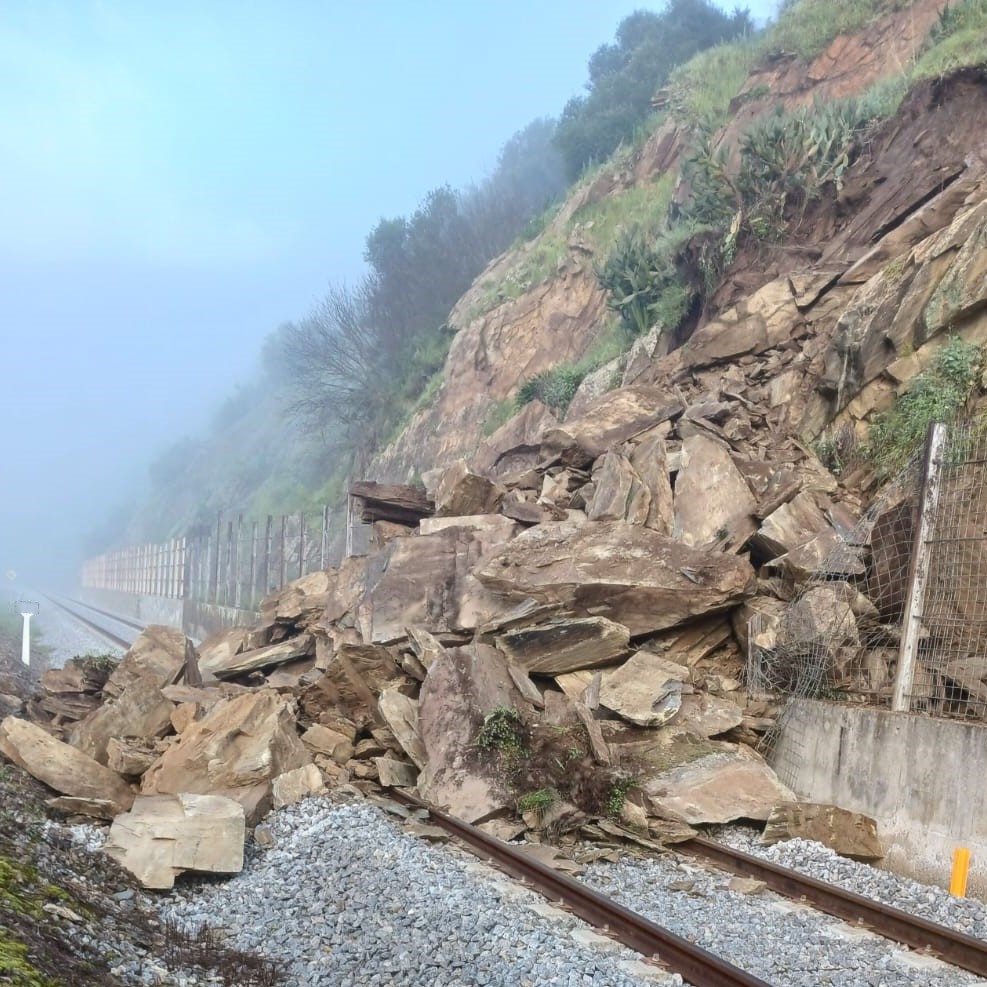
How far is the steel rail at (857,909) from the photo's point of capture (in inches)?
254

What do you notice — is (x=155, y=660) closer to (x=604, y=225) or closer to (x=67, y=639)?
(x=604, y=225)

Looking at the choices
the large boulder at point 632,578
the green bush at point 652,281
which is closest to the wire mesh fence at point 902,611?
the large boulder at point 632,578

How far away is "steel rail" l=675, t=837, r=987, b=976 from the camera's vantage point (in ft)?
21.2

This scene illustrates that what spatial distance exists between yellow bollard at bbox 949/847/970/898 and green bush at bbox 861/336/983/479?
6.14 m

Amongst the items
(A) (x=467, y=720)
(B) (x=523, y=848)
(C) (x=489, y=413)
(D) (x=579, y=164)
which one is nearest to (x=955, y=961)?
(B) (x=523, y=848)

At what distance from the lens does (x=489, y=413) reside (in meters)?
31.6

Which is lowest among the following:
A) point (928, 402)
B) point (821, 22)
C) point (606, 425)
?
point (606, 425)

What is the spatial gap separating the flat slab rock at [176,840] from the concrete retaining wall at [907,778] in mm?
5723

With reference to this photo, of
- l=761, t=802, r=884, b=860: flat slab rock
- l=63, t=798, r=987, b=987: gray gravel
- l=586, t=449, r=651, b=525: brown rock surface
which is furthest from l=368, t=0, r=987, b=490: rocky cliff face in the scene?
l=63, t=798, r=987, b=987: gray gravel

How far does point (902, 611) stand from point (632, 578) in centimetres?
315

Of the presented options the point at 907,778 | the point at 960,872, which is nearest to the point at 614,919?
the point at 960,872

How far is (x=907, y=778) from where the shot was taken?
8.84 metres

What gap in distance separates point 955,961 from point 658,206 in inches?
1185

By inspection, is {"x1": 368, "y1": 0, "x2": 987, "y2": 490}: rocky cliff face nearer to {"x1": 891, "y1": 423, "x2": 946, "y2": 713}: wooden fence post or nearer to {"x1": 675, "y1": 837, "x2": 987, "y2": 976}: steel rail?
{"x1": 891, "y1": 423, "x2": 946, "y2": 713}: wooden fence post
